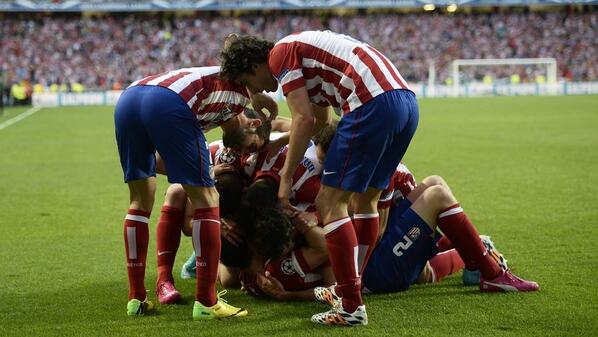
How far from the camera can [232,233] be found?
4961 mm

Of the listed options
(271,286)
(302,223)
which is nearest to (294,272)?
(271,286)

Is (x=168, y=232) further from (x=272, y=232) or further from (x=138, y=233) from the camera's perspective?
(x=272, y=232)

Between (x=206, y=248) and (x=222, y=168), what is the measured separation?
2.87 ft

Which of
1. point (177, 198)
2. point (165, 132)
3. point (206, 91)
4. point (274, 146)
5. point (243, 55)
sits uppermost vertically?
point (243, 55)

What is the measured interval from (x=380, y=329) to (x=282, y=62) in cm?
158

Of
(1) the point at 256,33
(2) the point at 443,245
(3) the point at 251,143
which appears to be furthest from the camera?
(1) the point at 256,33

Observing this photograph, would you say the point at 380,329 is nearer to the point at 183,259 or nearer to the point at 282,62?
the point at 282,62

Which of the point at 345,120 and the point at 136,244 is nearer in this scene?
the point at 345,120

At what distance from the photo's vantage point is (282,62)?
14.2ft

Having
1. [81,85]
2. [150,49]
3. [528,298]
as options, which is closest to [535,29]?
[150,49]

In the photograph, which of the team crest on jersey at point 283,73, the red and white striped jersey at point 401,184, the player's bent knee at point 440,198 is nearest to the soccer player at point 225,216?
the team crest on jersey at point 283,73

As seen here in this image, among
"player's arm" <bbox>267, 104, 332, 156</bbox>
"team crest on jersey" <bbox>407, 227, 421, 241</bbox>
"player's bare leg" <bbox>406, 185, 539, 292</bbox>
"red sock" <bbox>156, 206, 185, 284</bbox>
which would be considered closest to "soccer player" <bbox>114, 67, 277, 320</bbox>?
"red sock" <bbox>156, 206, 185, 284</bbox>

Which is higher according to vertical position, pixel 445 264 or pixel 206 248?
pixel 206 248

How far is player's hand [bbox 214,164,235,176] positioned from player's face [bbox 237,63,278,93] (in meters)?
0.79
